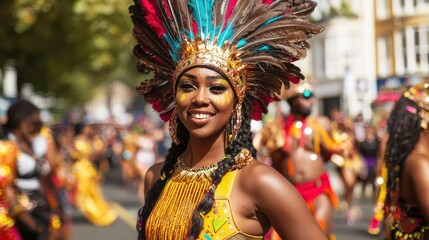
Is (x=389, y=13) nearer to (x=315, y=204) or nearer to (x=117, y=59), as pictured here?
(x=117, y=59)

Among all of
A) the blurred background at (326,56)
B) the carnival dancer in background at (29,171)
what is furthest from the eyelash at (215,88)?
the blurred background at (326,56)

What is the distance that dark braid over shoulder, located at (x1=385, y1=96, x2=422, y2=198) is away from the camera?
5285 mm

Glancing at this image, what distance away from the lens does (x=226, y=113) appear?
3.82m

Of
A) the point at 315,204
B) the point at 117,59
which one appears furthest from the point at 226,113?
the point at 117,59

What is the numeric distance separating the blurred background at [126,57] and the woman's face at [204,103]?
70 cm

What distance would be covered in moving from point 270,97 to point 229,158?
→ 15.2 inches

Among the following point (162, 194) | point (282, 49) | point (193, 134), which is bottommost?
point (162, 194)

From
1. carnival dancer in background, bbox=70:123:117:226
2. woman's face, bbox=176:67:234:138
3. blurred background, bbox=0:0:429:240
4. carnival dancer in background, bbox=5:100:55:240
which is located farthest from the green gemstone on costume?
carnival dancer in background, bbox=70:123:117:226

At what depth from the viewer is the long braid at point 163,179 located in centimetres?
402

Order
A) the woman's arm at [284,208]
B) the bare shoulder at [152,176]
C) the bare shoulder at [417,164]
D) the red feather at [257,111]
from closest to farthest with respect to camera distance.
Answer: the woman's arm at [284,208] → the red feather at [257,111] → the bare shoulder at [152,176] → the bare shoulder at [417,164]

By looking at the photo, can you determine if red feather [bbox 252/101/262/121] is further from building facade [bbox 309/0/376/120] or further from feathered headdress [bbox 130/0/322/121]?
building facade [bbox 309/0/376/120]

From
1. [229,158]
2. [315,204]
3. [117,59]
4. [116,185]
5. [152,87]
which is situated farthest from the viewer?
[116,185]

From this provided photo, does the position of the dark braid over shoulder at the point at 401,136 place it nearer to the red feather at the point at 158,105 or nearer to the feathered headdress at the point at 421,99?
the feathered headdress at the point at 421,99

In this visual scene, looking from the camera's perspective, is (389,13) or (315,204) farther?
(389,13)
